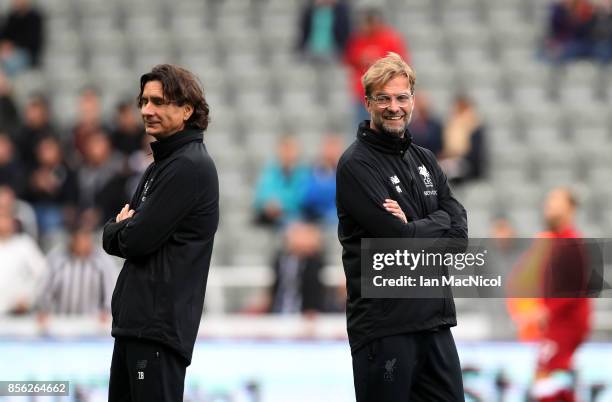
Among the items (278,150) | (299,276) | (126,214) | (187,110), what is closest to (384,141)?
(187,110)

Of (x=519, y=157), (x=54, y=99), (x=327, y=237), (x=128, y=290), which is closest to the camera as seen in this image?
(x=128, y=290)

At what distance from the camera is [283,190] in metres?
11.9

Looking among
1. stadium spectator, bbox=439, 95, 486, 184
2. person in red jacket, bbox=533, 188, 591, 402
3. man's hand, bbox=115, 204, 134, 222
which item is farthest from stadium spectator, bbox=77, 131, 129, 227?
man's hand, bbox=115, 204, 134, 222

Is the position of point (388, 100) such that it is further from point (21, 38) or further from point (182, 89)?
point (21, 38)

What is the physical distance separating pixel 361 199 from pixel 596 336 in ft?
17.5

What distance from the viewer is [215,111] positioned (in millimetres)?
→ 14758

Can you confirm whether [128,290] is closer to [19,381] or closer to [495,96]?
[19,381]

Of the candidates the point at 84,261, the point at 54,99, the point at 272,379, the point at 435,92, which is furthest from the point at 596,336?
the point at 54,99

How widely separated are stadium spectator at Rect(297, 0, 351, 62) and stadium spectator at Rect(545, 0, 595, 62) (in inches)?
91.7

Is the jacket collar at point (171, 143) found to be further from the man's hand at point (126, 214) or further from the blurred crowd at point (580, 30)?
the blurred crowd at point (580, 30)

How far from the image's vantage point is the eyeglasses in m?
5.36

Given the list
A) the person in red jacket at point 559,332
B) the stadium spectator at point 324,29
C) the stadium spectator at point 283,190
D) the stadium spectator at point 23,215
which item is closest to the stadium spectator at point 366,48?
the stadium spectator at point 324,29

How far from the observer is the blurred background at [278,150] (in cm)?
877

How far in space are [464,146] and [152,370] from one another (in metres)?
7.85
